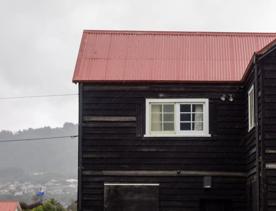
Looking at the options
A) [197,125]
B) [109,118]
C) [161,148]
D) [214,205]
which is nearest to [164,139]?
[161,148]

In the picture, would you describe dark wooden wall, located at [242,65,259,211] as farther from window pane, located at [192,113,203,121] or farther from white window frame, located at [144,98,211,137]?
window pane, located at [192,113,203,121]

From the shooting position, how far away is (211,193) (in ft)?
85.7

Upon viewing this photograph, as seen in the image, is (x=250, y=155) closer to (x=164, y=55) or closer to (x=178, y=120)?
(x=178, y=120)

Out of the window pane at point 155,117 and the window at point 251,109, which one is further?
the window pane at point 155,117

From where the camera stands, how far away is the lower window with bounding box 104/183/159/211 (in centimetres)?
2597

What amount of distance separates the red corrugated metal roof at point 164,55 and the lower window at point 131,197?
3352 mm

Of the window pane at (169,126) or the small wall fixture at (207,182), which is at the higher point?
the window pane at (169,126)

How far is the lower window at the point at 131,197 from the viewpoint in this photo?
26.0 metres

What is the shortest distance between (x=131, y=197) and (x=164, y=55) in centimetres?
493

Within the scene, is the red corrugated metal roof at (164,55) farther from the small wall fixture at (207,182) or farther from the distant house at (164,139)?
the small wall fixture at (207,182)

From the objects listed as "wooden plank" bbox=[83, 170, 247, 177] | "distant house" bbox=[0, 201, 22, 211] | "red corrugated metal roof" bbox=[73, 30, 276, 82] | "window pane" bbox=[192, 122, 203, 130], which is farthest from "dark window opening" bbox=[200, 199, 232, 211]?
"distant house" bbox=[0, 201, 22, 211]

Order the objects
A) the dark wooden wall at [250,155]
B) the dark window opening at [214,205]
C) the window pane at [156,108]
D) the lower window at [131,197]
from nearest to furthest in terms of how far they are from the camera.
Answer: the dark wooden wall at [250,155], the lower window at [131,197], the dark window opening at [214,205], the window pane at [156,108]

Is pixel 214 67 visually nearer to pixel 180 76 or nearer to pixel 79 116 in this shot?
pixel 180 76

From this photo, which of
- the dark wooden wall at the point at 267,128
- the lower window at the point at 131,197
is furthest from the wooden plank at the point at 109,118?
the dark wooden wall at the point at 267,128
